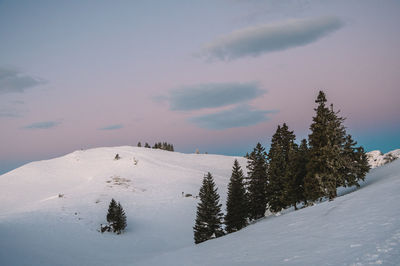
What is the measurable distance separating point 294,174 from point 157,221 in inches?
1211

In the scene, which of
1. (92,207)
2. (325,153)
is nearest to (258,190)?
(325,153)

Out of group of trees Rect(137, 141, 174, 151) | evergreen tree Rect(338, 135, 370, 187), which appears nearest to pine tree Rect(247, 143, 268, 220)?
evergreen tree Rect(338, 135, 370, 187)

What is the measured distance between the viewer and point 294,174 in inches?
1235

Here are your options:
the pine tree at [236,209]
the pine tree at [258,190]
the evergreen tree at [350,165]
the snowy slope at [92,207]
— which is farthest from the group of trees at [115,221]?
the evergreen tree at [350,165]

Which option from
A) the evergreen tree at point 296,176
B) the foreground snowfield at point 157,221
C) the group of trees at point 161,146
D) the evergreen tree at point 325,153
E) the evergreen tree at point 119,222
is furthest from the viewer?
the group of trees at point 161,146

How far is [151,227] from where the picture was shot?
47.2m

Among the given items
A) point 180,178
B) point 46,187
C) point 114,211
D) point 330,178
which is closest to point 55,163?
point 46,187

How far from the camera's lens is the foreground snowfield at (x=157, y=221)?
1201cm

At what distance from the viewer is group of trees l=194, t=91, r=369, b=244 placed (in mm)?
25609

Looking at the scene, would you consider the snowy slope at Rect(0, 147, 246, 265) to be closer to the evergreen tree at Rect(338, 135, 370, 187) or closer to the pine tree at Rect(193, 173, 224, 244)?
the pine tree at Rect(193, 173, 224, 244)

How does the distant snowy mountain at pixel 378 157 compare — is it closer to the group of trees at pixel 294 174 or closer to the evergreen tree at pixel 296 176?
the group of trees at pixel 294 174

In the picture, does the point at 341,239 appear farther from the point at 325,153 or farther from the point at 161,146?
the point at 161,146

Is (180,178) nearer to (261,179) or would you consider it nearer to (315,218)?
(261,179)

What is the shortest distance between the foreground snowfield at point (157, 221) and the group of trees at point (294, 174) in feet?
9.30
